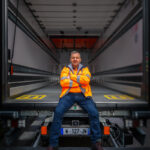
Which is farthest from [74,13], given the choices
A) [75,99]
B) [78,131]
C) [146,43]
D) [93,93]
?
[78,131]

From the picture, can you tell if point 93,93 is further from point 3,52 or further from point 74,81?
point 3,52

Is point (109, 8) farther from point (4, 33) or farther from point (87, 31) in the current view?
point (4, 33)

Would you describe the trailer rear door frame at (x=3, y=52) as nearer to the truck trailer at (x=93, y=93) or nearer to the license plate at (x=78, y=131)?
the truck trailer at (x=93, y=93)

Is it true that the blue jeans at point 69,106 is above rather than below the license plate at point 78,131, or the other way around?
above

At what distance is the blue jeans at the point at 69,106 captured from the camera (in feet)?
7.45

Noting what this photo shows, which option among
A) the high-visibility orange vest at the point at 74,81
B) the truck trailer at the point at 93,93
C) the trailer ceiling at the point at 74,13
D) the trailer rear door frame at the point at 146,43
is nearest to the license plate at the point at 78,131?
the truck trailer at the point at 93,93

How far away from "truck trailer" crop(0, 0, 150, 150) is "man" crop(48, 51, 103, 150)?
5.7 inches

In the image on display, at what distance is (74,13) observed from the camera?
A: 5078 millimetres

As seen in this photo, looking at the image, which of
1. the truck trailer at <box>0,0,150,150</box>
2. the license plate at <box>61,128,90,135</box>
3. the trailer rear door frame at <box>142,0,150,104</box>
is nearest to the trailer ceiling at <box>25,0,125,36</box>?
the truck trailer at <box>0,0,150,150</box>

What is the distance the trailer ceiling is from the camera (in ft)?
14.5

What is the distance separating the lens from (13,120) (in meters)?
2.46

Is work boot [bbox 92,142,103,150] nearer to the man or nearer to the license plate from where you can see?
the man

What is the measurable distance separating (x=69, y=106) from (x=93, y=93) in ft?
7.02

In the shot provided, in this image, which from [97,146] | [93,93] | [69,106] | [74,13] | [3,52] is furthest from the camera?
[74,13]
